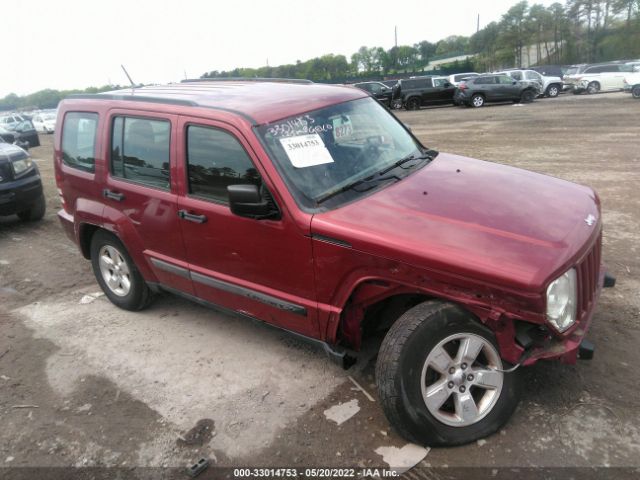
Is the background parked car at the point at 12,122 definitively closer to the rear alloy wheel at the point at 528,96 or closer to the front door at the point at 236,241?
the front door at the point at 236,241

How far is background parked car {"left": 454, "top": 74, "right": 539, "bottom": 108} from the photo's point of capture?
23.9 metres

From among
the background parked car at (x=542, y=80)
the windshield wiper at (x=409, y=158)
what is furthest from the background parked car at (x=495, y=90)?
the windshield wiper at (x=409, y=158)

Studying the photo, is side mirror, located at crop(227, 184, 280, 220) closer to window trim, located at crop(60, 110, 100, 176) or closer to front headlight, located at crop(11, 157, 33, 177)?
window trim, located at crop(60, 110, 100, 176)

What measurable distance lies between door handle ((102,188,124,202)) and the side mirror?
145cm

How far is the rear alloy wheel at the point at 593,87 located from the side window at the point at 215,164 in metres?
29.0

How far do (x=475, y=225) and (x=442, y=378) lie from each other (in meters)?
0.84

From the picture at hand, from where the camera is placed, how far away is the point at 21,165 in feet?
23.9

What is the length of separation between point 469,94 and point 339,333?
23501mm

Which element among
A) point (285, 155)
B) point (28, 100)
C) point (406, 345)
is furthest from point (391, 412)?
point (28, 100)

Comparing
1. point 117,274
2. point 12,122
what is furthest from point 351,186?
point 12,122

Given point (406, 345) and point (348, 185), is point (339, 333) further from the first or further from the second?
point (348, 185)

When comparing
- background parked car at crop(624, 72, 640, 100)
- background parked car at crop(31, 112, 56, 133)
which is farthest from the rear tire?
background parked car at crop(31, 112, 56, 133)

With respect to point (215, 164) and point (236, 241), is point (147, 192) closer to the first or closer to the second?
point (215, 164)

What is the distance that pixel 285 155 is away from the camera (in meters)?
3.13
